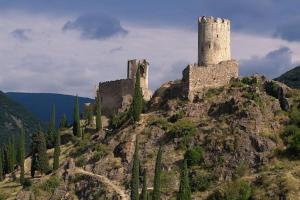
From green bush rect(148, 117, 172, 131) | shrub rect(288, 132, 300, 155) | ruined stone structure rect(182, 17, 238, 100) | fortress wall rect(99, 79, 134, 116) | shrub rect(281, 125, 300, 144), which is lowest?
shrub rect(288, 132, 300, 155)

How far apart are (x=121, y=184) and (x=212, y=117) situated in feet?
41.5

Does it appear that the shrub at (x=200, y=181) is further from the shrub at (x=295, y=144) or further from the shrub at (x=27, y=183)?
the shrub at (x=27, y=183)

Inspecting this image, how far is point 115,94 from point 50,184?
22.8m

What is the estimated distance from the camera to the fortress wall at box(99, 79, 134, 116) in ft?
293

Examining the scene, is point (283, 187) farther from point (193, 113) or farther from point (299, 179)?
point (193, 113)

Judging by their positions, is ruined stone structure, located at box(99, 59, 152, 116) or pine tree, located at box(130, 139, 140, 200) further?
ruined stone structure, located at box(99, 59, 152, 116)

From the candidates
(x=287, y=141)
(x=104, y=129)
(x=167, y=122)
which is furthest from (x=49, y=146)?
(x=287, y=141)

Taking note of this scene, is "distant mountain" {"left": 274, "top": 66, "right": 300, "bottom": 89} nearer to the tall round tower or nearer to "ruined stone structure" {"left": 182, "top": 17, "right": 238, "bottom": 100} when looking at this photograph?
the tall round tower

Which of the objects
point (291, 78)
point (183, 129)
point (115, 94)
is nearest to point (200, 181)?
point (183, 129)

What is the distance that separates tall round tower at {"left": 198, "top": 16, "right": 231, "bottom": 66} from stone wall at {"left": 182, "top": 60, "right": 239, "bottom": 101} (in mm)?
2127

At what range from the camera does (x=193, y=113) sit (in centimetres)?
7362

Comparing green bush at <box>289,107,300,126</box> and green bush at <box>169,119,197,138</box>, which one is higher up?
green bush at <box>289,107,300,126</box>

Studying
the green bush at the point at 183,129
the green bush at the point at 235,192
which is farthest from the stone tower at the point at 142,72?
the green bush at the point at 235,192

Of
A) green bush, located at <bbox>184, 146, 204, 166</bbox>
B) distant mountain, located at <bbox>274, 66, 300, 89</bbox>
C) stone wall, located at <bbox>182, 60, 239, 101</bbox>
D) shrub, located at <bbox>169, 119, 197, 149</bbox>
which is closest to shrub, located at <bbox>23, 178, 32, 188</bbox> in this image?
shrub, located at <bbox>169, 119, 197, 149</bbox>
